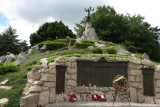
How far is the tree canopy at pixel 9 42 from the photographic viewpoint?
24.4m

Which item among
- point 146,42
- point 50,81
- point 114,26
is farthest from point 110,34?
point 50,81

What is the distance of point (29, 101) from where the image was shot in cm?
514

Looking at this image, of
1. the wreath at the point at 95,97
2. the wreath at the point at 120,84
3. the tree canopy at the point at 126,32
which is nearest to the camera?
the wreath at the point at 120,84

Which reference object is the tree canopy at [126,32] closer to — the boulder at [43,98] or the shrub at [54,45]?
the shrub at [54,45]

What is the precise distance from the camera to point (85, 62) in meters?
6.96

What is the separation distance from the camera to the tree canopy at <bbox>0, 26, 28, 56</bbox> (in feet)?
80.0

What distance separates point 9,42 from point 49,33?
806cm

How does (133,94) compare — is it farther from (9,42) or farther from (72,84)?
(9,42)

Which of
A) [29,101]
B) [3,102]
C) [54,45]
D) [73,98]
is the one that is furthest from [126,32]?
[3,102]

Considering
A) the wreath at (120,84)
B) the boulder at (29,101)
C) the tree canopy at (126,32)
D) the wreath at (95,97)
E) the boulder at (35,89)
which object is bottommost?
the wreath at (95,97)

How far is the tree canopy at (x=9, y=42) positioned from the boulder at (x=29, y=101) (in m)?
20.2

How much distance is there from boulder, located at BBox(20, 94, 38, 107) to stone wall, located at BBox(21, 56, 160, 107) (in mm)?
173

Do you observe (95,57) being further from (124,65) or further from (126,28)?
(126,28)

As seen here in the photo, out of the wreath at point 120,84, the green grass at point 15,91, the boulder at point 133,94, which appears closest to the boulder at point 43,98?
the green grass at point 15,91
